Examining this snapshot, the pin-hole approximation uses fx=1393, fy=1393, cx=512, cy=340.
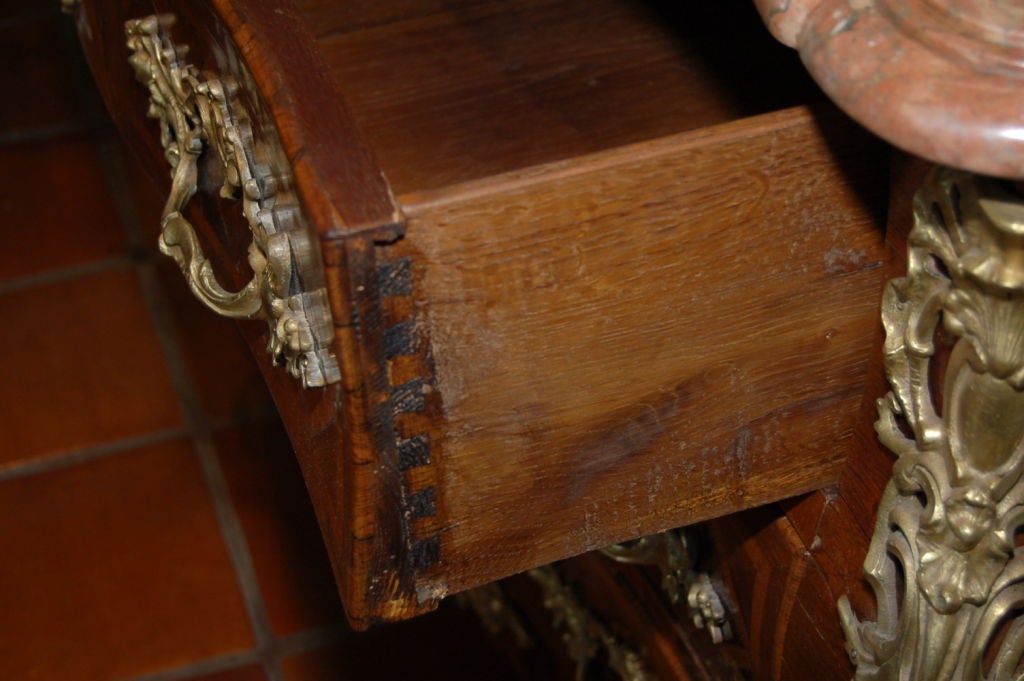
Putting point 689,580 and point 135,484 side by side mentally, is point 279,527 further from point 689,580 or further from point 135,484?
point 689,580

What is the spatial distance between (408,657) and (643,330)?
2.69ft

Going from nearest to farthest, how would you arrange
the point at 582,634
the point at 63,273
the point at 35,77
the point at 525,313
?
1. the point at 525,313
2. the point at 582,634
3. the point at 63,273
4. the point at 35,77

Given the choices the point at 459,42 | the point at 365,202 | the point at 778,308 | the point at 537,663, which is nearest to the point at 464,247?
the point at 365,202

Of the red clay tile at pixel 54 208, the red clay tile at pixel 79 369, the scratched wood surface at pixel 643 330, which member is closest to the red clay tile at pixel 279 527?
the red clay tile at pixel 79 369

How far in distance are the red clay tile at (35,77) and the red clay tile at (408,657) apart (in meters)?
1.01

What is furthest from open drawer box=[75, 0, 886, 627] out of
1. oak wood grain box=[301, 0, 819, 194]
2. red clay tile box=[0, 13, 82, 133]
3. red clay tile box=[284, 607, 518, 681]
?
red clay tile box=[0, 13, 82, 133]

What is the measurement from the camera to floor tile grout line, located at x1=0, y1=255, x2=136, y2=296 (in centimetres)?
183

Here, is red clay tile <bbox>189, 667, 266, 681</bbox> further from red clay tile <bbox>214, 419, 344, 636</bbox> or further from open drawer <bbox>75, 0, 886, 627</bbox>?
open drawer <bbox>75, 0, 886, 627</bbox>

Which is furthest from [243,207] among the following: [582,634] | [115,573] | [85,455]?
[85,455]

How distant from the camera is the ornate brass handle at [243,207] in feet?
2.23

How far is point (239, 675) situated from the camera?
4.66ft

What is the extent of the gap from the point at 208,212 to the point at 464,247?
0.31 m

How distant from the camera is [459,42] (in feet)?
3.39

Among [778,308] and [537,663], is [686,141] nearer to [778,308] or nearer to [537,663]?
[778,308]
